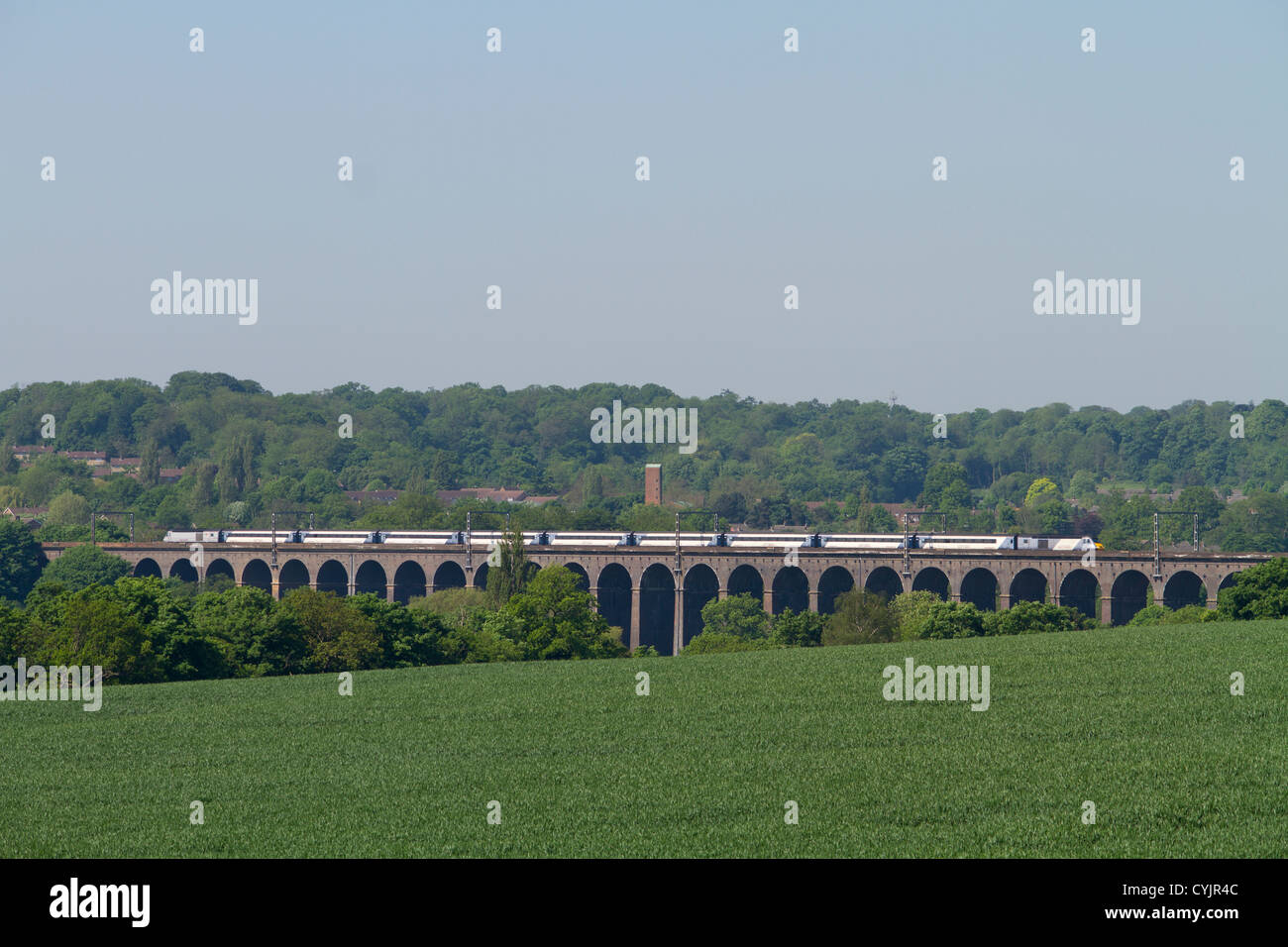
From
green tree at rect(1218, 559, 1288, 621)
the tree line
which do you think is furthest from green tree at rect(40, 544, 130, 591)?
green tree at rect(1218, 559, 1288, 621)

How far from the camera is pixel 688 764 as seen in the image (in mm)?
35469

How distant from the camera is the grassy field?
89.6 ft

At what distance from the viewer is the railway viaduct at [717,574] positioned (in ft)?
350

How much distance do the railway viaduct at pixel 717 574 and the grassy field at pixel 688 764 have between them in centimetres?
5269

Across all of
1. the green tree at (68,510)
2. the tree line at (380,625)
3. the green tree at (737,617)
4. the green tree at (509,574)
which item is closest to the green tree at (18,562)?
the tree line at (380,625)

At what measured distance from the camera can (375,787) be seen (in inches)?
1312

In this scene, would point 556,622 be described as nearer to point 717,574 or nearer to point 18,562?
point 717,574

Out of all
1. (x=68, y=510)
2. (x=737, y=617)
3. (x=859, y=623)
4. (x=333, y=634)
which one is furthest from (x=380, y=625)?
(x=68, y=510)

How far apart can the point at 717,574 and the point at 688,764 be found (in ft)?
278

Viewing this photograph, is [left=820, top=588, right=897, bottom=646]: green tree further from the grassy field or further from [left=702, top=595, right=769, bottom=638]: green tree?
the grassy field

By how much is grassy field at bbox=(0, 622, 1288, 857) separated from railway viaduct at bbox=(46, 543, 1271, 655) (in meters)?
52.7

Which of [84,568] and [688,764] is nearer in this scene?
[688,764]
